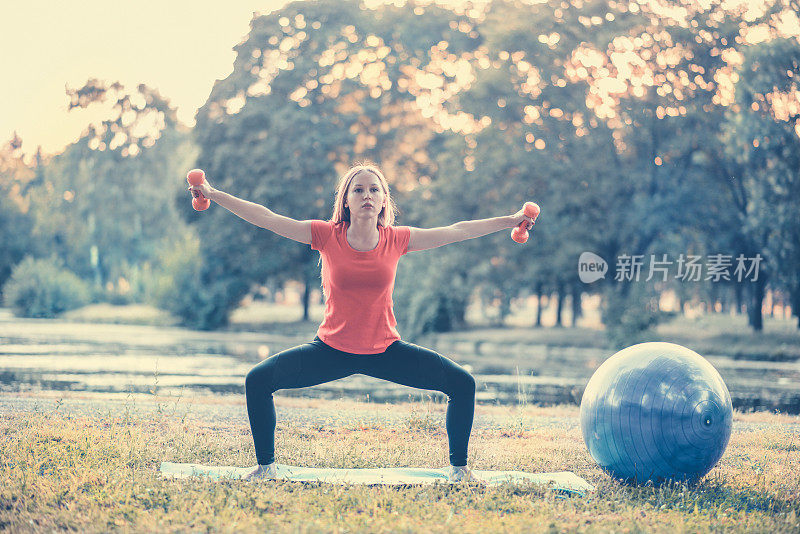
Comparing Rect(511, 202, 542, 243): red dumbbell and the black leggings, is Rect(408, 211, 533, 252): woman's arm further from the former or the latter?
the black leggings

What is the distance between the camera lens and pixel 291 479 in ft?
18.0

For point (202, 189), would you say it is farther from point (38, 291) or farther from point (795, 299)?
point (38, 291)

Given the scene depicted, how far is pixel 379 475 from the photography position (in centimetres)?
579

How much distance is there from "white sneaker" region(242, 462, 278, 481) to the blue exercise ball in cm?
234

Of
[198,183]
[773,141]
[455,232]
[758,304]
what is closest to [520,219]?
[455,232]

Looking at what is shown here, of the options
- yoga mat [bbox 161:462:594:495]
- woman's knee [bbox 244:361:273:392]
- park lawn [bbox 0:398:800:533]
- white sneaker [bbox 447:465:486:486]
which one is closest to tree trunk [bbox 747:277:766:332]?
park lawn [bbox 0:398:800:533]

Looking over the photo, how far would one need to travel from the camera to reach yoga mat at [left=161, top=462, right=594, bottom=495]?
553 centimetres

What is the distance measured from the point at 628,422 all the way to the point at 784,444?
3286mm

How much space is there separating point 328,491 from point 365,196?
6.40 feet

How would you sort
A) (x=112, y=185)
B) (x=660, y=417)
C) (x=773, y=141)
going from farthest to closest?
(x=112, y=185) < (x=773, y=141) < (x=660, y=417)

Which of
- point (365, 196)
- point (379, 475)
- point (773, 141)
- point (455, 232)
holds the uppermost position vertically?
point (773, 141)

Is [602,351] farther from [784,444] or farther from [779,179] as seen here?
[784,444]

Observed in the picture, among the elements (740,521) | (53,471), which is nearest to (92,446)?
(53,471)

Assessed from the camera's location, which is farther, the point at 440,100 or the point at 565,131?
the point at 440,100
